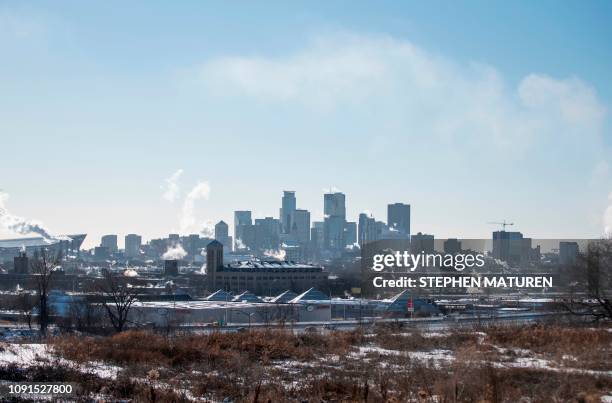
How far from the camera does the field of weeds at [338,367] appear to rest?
A: 10.0m

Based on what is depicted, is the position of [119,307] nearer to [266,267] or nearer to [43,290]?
[43,290]

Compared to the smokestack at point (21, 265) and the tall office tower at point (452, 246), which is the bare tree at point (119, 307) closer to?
the tall office tower at point (452, 246)

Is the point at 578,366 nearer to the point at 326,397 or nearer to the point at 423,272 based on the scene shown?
the point at 326,397

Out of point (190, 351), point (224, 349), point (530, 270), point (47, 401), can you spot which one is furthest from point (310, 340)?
point (530, 270)

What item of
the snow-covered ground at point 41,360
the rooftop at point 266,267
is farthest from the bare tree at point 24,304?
the rooftop at point 266,267

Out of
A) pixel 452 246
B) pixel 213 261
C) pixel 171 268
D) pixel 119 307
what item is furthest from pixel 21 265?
pixel 119 307

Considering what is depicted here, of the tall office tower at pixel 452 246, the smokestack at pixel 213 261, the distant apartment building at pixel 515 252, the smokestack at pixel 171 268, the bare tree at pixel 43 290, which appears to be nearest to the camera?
the bare tree at pixel 43 290

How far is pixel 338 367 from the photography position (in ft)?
42.8

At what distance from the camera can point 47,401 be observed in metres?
9.23

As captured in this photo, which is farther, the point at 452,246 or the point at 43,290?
the point at 452,246

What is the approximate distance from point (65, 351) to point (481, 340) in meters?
9.21

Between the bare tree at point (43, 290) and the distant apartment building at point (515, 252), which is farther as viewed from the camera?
the distant apartment building at point (515, 252)

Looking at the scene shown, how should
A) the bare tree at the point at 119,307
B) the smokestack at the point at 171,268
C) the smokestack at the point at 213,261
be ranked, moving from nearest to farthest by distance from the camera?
the bare tree at the point at 119,307, the smokestack at the point at 213,261, the smokestack at the point at 171,268

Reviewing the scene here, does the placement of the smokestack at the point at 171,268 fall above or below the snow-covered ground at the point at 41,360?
below
